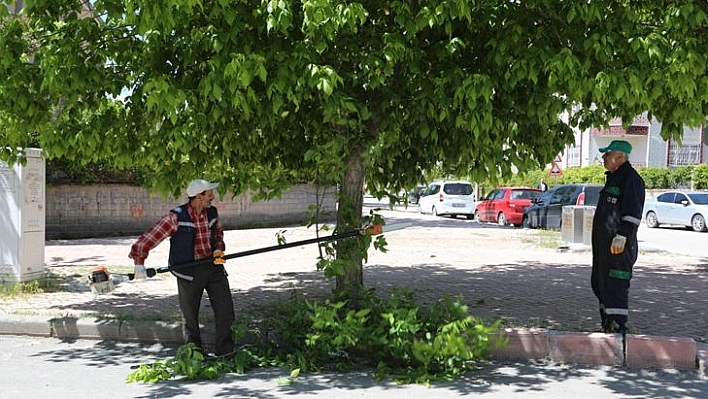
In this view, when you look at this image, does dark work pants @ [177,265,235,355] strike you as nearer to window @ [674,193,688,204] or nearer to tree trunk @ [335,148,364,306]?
tree trunk @ [335,148,364,306]

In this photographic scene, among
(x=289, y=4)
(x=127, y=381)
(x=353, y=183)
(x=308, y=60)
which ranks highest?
(x=289, y=4)

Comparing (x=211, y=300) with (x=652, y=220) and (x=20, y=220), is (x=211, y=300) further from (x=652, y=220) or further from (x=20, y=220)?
(x=652, y=220)

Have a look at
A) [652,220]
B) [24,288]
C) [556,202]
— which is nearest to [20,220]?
[24,288]

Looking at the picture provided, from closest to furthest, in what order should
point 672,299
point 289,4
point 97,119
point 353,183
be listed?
point 289,4 → point 97,119 → point 353,183 → point 672,299

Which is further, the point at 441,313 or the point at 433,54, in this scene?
the point at 433,54

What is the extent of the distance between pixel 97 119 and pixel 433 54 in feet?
10.4

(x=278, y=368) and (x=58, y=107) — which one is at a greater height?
(x=58, y=107)

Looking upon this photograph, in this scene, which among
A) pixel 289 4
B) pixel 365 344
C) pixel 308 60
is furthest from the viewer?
pixel 365 344

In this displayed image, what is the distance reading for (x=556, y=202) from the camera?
21.6 metres

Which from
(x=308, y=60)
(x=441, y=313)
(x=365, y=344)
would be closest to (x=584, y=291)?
(x=441, y=313)

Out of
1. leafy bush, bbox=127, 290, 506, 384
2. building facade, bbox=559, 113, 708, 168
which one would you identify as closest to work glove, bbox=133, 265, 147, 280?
leafy bush, bbox=127, 290, 506, 384

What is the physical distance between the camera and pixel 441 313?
5.97m

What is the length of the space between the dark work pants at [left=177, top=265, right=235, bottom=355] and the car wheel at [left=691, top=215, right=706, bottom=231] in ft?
69.5

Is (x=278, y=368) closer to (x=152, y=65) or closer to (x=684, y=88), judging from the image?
(x=152, y=65)
